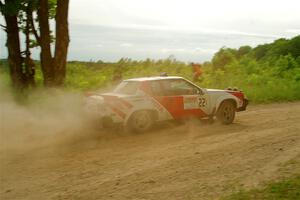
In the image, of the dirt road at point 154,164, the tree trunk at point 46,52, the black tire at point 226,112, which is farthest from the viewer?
the tree trunk at point 46,52

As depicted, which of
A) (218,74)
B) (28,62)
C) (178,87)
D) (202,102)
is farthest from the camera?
(218,74)

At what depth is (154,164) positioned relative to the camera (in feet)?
26.5

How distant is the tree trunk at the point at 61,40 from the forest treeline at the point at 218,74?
7.08 feet

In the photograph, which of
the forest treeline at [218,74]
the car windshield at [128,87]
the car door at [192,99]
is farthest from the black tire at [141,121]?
the forest treeline at [218,74]

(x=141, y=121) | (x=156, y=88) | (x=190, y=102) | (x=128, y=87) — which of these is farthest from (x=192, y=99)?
(x=128, y=87)

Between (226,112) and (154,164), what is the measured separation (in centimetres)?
506

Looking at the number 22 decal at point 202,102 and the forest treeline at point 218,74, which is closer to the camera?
the number 22 decal at point 202,102

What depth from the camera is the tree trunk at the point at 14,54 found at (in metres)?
14.7

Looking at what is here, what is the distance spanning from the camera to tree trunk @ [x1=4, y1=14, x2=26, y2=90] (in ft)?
48.3

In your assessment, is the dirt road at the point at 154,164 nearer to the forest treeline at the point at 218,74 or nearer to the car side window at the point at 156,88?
the car side window at the point at 156,88

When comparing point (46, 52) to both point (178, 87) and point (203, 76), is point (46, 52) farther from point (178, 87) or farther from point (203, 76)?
point (203, 76)

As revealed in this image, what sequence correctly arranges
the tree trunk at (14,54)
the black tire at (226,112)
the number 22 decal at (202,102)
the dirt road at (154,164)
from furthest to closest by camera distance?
1. the tree trunk at (14,54)
2. the black tire at (226,112)
3. the number 22 decal at (202,102)
4. the dirt road at (154,164)

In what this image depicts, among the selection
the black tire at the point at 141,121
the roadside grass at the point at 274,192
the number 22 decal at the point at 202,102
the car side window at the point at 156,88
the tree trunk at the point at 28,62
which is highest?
the tree trunk at the point at 28,62

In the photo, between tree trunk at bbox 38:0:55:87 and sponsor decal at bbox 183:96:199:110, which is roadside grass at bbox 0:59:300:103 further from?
sponsor decal at bbox 183:96:199:110
